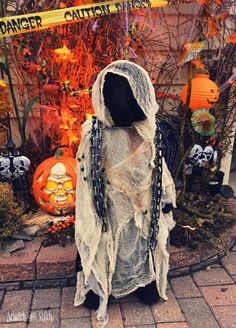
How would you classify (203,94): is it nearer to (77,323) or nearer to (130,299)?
(130,299)

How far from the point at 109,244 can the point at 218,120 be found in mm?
2017

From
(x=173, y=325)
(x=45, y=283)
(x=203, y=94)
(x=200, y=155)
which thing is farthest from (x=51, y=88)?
(x=173, y=325)

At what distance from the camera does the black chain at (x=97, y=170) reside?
2.33m

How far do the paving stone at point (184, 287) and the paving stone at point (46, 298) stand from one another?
0.93m

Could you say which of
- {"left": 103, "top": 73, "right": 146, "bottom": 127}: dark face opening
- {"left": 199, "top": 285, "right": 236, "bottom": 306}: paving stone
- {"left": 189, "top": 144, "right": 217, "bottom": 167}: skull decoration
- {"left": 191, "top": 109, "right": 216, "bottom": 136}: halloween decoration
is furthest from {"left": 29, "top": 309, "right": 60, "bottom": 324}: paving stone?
{"left": 191, "top": 109, "right": 216, "bottom": 136}: halloween decoration

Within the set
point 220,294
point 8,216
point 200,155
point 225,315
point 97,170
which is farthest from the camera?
point 200,155

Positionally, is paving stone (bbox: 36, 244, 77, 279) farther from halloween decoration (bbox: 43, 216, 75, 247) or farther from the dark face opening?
the dark face opening

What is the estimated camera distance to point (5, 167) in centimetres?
328

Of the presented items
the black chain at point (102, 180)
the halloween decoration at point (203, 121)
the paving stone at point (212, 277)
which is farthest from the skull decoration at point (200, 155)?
the black chain at point (102, 180)

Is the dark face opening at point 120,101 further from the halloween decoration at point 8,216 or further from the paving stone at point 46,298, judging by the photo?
the paving stone at point 46,298

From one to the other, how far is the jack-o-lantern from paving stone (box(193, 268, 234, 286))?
1.28 metres

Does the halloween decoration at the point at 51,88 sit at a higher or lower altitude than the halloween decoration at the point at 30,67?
lower

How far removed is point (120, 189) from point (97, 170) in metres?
0.20

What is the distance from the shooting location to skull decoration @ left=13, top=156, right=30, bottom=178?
3.28 m
